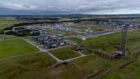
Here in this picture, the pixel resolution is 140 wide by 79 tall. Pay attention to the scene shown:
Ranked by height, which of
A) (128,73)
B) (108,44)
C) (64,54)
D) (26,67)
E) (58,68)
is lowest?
(128,73)

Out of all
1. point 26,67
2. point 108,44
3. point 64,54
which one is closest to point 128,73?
point 64,54

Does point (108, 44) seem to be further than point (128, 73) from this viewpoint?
Yes

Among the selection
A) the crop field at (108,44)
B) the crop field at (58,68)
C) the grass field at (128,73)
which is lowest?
the grass field at (128,73)

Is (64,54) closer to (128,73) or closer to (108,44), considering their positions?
(128,73)

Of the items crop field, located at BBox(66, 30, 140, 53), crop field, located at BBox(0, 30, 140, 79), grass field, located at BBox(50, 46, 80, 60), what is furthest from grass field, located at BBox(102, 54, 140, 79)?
grass field, located at BBox(50, 46, 80, 60)

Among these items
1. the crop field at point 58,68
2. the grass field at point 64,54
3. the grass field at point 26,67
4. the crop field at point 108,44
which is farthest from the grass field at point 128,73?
Answer: the grass field at point 26,67


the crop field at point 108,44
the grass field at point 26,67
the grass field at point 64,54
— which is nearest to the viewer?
the grass field at point 26,67

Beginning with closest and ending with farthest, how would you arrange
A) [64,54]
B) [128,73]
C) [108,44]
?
[128,73], [64,54], [108,44]

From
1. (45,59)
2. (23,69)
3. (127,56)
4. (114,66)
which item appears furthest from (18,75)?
(127,56)

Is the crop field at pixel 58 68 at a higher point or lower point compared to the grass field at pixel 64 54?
lower

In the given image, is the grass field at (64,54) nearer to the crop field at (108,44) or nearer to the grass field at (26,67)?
the grass field at (26,67)

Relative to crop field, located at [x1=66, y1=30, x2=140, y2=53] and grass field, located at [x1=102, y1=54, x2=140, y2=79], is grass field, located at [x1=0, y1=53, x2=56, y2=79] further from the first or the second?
crop field, located at [x1=66, y1=30, x2=140, y2=53]
